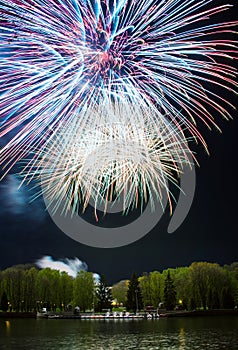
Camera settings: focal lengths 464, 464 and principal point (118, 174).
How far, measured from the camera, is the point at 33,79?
736 inches

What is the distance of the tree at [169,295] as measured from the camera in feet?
281

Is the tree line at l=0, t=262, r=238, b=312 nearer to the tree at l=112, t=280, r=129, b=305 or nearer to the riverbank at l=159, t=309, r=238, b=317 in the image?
the riverbank at l=159, t=309, r=238, b=317

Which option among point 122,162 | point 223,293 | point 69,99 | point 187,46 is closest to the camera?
point 187,46

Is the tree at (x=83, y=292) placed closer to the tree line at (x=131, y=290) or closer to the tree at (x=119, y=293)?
the tree line at (x=131, y=290)

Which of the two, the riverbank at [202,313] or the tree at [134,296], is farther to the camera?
the tree at [134,296]

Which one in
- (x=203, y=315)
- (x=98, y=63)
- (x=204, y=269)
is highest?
(x=98, y=63)

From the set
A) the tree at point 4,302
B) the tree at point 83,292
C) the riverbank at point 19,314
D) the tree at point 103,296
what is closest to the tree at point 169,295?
the tree at point 103,296

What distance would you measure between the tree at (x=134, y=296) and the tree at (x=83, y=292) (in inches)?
312

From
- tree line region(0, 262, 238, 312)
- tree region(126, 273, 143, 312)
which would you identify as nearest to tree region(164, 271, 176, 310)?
tree line region(0, 262, 238, 312)

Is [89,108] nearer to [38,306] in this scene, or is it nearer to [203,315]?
[203,315]

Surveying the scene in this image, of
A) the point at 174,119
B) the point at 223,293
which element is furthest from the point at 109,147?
the point at 223,293

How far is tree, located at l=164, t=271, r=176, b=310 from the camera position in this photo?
85688 millimetres

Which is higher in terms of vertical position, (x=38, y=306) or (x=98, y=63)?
A: (x=98, y=63)

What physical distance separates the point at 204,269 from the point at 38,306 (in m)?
33.4
